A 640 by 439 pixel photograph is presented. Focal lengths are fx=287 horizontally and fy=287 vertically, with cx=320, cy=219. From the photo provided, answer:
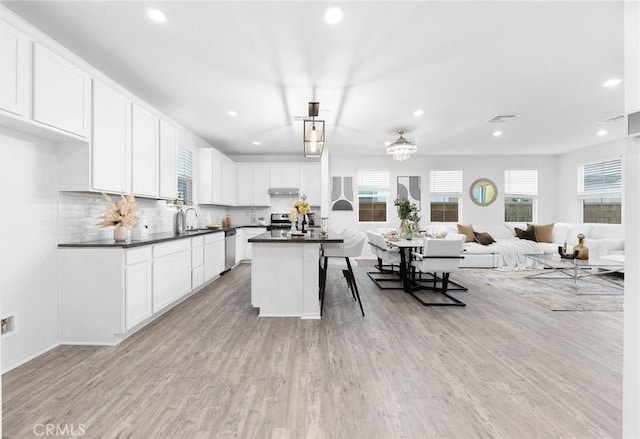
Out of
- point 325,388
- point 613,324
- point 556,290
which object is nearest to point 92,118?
point 325,388

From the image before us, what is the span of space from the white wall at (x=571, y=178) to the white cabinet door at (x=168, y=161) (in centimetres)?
858

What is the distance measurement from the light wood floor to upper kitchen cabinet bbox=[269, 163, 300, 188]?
4.16m

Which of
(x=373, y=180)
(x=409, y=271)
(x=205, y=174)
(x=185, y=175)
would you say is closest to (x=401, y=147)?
(x=409, y=271)

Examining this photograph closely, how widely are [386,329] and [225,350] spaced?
1.61 m

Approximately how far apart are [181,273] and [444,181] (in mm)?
6613

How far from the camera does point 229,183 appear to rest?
6.50 meters

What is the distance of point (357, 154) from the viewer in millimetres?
7410

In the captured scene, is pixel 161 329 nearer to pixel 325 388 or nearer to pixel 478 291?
pixel 325 388

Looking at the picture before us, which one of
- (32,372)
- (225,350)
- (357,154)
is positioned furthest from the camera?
(357,154)

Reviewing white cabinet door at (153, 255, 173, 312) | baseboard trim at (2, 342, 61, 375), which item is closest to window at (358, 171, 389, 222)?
white cabinet door at (153, 255, 173, 312)

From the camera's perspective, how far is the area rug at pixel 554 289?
3.81 m

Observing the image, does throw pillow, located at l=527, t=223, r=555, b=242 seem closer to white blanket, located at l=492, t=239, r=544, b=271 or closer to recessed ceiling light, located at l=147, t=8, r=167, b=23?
white blanket, located at l=492, t=239, r=544, b=271

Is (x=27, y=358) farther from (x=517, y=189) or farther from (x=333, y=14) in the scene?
(x=517, y=189)

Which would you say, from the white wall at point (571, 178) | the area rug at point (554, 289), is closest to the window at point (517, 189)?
the white wall at point (571, 178)
